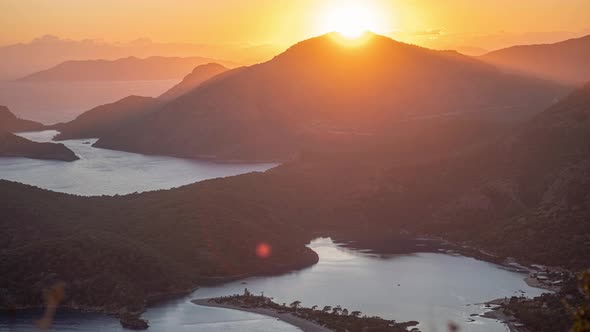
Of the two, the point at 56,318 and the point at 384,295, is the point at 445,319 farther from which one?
the point at 56,318

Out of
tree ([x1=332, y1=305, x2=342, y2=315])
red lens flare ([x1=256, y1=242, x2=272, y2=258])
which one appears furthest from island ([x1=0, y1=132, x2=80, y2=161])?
tree ([x1=332, y1=305, x2=342, y2=315])

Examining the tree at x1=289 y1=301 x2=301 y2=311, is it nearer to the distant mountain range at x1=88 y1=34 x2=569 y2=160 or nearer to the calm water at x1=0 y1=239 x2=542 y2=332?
the calm water at x1=0 y1=239 x2=542 y2=332

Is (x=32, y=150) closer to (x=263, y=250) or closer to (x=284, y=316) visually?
(x=263, y=250)

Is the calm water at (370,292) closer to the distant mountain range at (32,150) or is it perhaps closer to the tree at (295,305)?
the tree at (295,305)

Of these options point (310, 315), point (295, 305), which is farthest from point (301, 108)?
point (310, 315)

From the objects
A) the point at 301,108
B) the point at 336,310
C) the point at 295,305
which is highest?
the point at 301,108

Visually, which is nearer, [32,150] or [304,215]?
[304,215]
